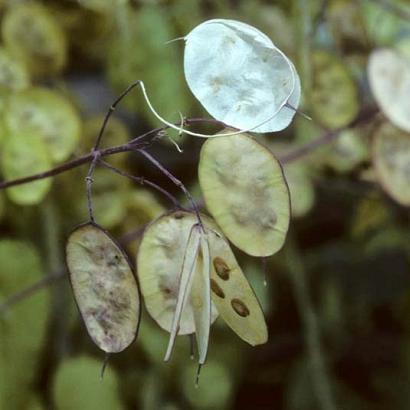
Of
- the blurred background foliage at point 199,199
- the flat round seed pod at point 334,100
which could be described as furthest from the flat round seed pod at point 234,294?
the flat round seed pod at point 334,100

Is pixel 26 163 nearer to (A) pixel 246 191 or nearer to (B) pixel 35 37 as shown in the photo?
(B) pixel 35 37

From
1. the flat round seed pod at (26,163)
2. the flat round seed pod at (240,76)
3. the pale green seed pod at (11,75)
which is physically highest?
the flat round seed pod at (240,76)

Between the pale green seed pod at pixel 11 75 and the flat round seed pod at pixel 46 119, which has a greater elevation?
the pale green seed pod at pixel 11 75

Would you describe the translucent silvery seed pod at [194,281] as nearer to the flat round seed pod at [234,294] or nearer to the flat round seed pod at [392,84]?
the flat round seed pod at [234,294]

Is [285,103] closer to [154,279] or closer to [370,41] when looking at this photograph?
[154,279]

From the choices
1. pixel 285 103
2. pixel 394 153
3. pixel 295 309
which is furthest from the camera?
pixel 295 309

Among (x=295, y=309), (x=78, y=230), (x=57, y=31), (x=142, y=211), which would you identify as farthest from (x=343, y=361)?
(x=78, y=230)

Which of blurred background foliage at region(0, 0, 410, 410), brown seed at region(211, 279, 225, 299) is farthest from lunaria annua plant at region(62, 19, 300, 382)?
blurred background foliage at region(0, 0, 410, 410)
